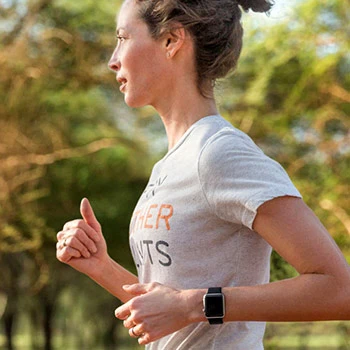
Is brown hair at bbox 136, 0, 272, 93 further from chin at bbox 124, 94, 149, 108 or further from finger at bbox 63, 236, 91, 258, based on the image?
finger at bbox 63, 236, 91, 258

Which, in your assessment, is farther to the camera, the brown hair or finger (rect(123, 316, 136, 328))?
the brown hair

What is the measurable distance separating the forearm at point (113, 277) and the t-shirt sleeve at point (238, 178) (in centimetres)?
41

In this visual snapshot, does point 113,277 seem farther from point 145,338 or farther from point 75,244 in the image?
point 145,338

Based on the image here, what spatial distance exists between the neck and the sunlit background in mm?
4284

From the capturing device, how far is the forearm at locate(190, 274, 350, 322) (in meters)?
1.22

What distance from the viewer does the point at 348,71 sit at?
7309mm

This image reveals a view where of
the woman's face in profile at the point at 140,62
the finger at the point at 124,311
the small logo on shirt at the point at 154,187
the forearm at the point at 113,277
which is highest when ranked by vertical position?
the woman's face in profile at the point at 140,62

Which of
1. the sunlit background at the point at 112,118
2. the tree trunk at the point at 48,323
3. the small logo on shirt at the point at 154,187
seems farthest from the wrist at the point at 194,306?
the tree trunk at the point at 48,323

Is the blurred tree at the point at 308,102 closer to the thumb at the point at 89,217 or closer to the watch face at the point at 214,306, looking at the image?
the thumb at the point at 89,217

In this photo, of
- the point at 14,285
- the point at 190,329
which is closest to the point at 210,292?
the point at 190,329

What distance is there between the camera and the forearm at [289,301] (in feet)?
4.01

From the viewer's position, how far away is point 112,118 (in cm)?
938

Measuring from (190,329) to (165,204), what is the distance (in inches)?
8.2

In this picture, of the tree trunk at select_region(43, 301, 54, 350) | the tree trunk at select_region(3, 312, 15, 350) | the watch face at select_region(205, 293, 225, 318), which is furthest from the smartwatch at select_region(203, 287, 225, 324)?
the tree trunk at select_region(3, 312, 15, 350)
